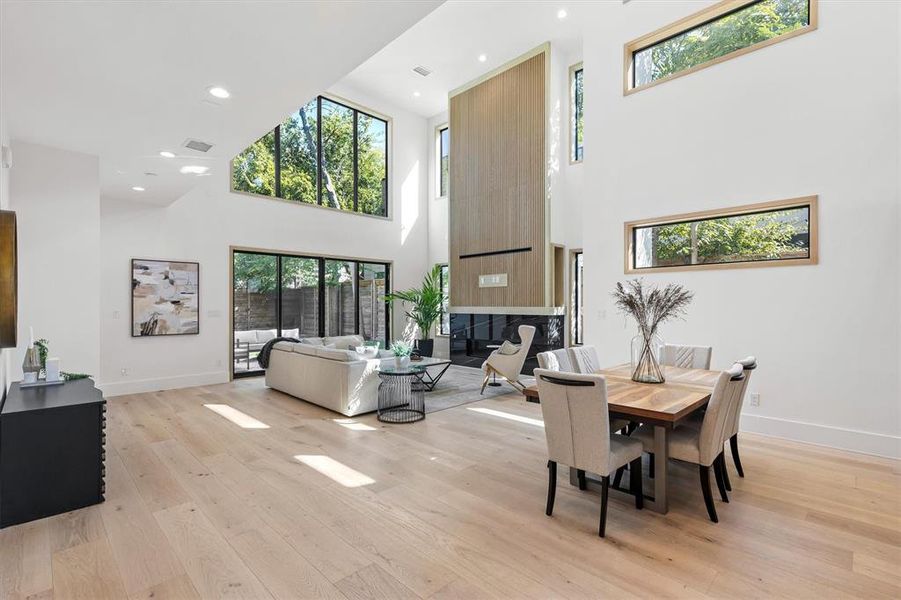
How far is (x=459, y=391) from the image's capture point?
6.44 m

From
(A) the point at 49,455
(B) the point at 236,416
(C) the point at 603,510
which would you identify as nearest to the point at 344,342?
(B) the point at 236,416

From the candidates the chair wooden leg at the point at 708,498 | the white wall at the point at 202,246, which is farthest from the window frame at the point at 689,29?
the white wall at the point at 202,246

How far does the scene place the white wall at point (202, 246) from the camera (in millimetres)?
6117

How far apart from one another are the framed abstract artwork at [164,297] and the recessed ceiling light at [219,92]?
4.36m

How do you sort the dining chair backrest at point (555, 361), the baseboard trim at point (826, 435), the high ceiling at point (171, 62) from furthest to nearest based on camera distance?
1. the baseboard trim at point (826, 435)
2. the dining chair backrest at point (555, 361)
3. the high ceiling at point (171, 62)

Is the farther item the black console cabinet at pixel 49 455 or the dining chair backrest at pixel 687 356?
the dining chair backrest at pixel 687 356

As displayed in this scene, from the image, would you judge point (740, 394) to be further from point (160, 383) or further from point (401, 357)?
point (160, 383)

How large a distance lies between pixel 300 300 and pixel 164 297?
7.06 ft

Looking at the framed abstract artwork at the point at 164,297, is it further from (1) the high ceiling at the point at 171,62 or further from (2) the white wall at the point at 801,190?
(2) the white wall at the point at 801,190

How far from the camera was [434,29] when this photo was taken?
6957mm

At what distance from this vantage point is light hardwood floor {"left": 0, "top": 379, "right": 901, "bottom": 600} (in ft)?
6.75

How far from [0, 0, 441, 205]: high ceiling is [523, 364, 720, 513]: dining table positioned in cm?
245

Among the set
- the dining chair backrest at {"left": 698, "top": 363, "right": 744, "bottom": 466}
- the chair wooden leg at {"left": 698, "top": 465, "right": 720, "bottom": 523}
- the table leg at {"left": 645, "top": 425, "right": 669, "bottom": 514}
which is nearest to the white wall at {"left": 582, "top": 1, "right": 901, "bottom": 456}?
the dining chair backrest at {"left": 698, "top": 363, "right": 744, "bottom": 466}

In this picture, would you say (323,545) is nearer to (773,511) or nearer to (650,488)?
(650,488)
